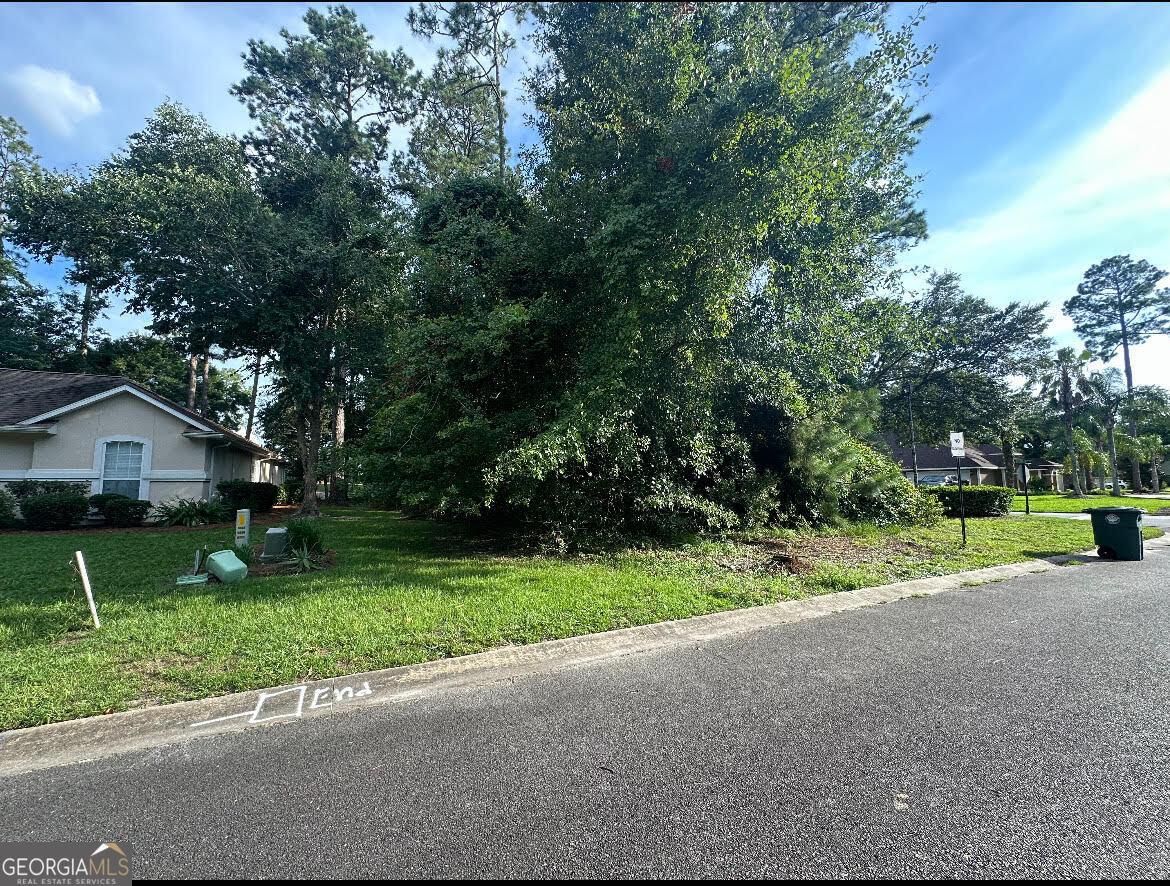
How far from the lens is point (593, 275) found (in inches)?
340

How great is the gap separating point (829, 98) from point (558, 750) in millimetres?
8526

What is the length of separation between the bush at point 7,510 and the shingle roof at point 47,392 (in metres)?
1.96

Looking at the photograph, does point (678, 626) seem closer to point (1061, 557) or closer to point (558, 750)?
point (558, 750)

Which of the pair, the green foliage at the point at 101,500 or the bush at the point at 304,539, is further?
the green foliage at the point at 101,500

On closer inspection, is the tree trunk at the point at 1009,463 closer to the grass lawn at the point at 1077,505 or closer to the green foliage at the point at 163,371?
the grass lawn at the point at 1077,505

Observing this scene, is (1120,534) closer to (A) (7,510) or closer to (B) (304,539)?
(B) (304,539)

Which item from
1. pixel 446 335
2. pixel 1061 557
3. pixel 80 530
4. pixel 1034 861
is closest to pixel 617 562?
pixel 446 335

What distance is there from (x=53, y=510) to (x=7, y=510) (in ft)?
3.37

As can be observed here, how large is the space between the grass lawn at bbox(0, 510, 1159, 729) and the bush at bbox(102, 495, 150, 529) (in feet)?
8.33

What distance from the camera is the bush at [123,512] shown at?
13023mm

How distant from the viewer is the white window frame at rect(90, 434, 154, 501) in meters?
A: 13.9

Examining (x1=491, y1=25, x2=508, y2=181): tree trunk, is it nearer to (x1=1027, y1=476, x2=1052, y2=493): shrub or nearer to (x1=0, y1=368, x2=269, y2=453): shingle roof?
(x1=0, y1=368, x2=269, y2=453): shingle roof

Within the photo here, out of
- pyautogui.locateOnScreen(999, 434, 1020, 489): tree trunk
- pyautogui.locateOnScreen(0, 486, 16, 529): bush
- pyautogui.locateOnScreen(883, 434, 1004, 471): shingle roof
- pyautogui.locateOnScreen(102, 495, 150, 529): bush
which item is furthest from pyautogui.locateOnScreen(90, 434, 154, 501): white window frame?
pyautogui.locateOnScreen(883, 434, 1004, 471): shingle roof

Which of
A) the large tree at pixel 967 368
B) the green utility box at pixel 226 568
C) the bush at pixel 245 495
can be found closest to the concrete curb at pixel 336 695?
the green utility box at pixel 226 568
